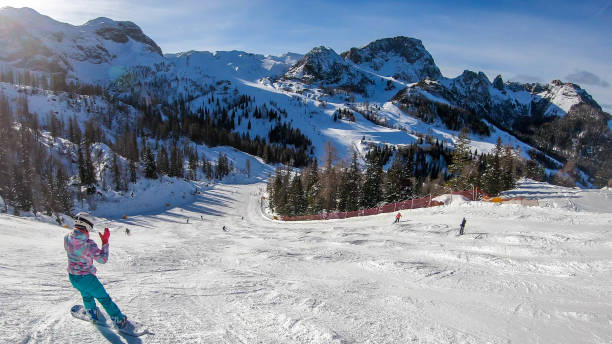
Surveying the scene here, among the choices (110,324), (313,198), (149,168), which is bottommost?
(149,168)

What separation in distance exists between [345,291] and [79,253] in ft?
20.0

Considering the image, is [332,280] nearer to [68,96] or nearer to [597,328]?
[597,328]

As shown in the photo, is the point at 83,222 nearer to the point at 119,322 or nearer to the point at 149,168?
the point at 119,322

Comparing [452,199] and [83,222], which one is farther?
[452,199]

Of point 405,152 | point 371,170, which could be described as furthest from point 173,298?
point 405,152

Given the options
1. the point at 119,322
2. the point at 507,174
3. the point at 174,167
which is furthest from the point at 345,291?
the point at 174,167

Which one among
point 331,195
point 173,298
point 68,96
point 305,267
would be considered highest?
point 68,96

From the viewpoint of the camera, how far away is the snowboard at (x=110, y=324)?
5.01 m

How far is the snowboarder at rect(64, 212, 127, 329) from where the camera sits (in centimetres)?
499

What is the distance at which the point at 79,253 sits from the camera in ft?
16.3

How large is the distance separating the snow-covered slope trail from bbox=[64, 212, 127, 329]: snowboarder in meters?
0.29

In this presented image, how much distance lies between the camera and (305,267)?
11000mm

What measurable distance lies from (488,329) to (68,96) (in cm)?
22174

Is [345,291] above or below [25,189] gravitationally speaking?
above
